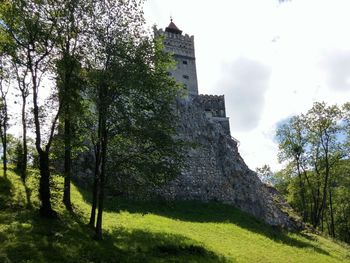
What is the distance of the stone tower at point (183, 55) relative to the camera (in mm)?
84688

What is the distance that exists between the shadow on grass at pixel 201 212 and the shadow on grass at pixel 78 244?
8260mm

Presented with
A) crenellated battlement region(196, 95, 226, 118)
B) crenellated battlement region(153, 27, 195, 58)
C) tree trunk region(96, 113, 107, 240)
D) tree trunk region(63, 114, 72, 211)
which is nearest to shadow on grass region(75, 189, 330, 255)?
tree trunk region(63, 114, 72, 211)

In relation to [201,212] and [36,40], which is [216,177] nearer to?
[201,212]

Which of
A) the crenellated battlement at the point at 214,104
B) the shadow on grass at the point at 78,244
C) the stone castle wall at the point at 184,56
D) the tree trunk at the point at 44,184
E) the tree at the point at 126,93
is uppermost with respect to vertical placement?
the stone castle wall at the point at 184,56

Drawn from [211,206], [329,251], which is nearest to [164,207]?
[211,206]

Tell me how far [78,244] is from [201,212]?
19866 mm

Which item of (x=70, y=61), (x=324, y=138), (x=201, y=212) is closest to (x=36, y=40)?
(x=70, y=61)

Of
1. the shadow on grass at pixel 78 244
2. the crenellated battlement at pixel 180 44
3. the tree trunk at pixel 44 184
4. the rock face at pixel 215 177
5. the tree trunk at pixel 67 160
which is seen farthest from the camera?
the crenellated battlement at pixel 180 44

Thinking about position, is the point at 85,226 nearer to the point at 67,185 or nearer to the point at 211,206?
the point at 67,185

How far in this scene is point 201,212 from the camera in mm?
37625

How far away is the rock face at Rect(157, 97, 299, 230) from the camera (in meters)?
41.4

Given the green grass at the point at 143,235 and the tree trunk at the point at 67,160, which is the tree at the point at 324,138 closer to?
the green grass at the point at 143,235

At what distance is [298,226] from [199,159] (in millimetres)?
14069

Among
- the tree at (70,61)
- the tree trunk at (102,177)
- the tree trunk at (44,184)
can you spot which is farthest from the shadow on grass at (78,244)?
the tree at (70,61)
